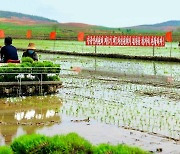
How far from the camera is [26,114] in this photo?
11914 millimetres

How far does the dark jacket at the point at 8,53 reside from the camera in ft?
50.5

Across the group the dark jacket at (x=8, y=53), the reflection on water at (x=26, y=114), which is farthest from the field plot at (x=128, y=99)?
the dark jacket at (x=8, y=53)

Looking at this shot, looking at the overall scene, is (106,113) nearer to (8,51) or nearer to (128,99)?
(128,99)

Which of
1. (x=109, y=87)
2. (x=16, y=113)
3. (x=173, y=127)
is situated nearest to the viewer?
(x=173, y=127)

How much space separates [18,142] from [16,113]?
20.9 feet

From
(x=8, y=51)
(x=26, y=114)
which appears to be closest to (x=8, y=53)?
(x=8, y=51)

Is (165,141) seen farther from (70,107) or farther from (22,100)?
(22,100)

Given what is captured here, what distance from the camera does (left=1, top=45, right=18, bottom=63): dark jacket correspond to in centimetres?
1539

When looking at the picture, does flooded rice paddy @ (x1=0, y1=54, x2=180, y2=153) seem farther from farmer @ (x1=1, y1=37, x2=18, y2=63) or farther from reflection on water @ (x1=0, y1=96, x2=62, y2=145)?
farmer @ (x1=1, y1=37, x2=18, y2=63)

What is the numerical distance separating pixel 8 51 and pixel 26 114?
4.19m

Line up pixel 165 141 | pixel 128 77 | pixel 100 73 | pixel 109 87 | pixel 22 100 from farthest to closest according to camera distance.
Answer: pixel 100 73 < pixel 128 77 < pixel 109 87 < pixel 22 100 < pixel 165 141

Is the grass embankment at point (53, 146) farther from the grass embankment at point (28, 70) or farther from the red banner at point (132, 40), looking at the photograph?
the red banner at point (132, 40)

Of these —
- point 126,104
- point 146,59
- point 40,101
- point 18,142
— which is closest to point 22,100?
point 40,101

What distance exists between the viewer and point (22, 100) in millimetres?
13977
